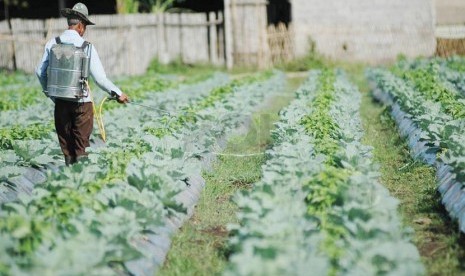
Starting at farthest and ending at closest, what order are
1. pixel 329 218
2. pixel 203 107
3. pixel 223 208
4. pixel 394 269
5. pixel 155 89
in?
pixel 155 89, pixel 203 107, pixel 223 208, pixel 329 218, pixel 394 269

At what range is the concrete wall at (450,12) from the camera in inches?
898

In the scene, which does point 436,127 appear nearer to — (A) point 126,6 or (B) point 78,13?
(B) point 78,13

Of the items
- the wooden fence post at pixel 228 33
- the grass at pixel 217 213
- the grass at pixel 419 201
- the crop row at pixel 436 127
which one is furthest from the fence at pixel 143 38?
the grass at pixel 217 213

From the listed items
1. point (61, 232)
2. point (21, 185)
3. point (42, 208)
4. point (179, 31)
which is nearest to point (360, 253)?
point (61, 232)

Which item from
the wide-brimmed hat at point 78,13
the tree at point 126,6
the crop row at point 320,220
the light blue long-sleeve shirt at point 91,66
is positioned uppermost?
the tree at point 126,6

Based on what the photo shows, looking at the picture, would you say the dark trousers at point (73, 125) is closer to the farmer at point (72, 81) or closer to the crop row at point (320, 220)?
the farmer at point (72, 81)

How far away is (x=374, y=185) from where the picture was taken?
16.9 feet

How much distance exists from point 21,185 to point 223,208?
205cm

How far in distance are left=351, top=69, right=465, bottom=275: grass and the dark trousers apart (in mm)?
3318

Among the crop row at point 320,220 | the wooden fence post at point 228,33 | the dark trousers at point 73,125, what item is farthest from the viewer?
the wooden fence post at point 228,33

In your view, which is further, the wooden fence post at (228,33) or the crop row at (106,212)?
the wooden fence post at (228,33)

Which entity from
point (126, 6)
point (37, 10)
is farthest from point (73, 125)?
point (37, 10)

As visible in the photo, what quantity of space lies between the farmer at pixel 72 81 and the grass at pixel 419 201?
3.16 metres

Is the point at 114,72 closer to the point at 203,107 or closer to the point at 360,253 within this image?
the point at 203,107
